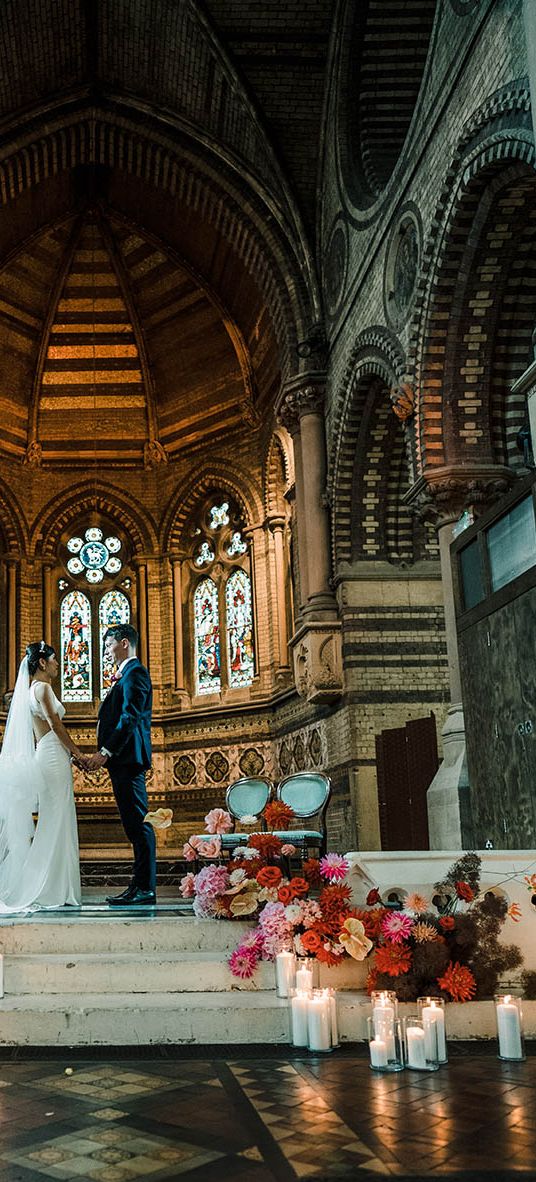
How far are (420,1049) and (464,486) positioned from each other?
6955mm

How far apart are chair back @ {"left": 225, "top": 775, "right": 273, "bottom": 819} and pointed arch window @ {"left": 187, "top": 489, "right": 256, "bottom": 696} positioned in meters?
8.28

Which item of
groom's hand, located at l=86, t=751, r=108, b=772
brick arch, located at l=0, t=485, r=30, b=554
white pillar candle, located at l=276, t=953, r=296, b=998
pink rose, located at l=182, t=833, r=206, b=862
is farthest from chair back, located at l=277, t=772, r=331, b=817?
brick arch, located at l=0, t=485, r=30, b=554

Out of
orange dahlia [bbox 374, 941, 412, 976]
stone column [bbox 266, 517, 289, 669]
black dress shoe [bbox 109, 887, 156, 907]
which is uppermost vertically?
stone column [bbox 266, 517, 289, 669]

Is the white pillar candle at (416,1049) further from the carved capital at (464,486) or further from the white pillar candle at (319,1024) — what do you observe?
the carved capital at (464,486)

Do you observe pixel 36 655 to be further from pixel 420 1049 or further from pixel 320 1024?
pixel 420 1049

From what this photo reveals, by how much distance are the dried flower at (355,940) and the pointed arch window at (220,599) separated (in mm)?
14850

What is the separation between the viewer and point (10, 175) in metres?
16.8

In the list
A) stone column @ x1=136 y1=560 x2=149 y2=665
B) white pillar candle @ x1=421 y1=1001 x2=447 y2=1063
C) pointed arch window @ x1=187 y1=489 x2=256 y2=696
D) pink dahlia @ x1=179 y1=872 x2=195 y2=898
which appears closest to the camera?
white pillar candle @ x1=421 y1=1001 x2=447 y2=1063

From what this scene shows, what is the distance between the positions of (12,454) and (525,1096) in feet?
63.6

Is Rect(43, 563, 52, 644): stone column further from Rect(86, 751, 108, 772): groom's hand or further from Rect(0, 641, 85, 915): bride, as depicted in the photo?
Rect(86, 751, 108, 772): groom's hand

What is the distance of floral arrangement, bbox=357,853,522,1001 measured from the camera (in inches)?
193

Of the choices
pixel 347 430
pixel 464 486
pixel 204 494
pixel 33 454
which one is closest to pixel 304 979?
pixel 464 486

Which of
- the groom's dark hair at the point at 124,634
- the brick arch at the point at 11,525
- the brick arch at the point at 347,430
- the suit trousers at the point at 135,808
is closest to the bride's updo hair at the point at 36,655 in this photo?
the groom's dark hair at the point at 124,634

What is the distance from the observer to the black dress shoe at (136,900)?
7.93 m
